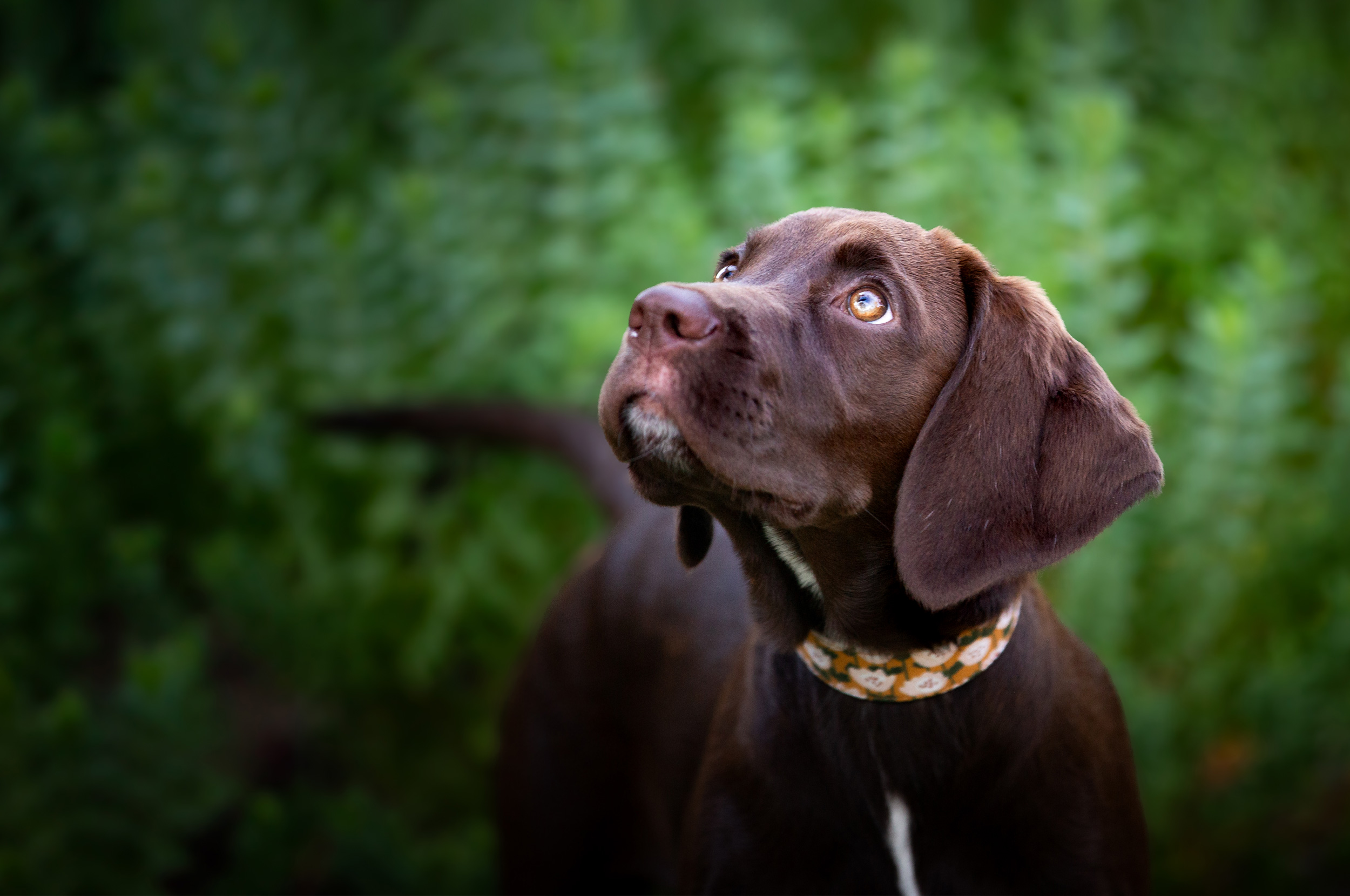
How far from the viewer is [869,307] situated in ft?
6.48

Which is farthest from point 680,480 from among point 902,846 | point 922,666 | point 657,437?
point 902,846

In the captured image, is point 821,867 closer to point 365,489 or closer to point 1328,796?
point 365,489

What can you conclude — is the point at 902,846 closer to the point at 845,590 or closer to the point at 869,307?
the point at 845,590

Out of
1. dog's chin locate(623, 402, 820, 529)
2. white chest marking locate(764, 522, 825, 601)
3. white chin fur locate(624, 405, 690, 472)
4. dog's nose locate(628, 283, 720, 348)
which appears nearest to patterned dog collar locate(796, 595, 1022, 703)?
white chest marking locate(764, 522, 825, 601)

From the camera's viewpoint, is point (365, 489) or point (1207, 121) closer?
point (365, 489)

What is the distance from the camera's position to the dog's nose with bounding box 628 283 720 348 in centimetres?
175

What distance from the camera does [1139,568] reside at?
12.7ft

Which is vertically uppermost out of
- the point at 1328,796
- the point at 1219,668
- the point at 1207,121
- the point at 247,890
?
the point at 1207,121

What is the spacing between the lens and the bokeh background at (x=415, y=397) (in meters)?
3.49

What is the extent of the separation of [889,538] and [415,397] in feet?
7.70

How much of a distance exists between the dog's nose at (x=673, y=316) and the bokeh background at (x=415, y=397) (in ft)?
6.16

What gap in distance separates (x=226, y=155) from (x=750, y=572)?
261cm

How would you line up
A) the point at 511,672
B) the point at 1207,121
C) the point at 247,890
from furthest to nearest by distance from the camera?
the point at 1207,121 → the point at 511,672 → the point at 247,890

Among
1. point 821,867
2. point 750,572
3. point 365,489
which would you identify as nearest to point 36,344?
point 365,489
